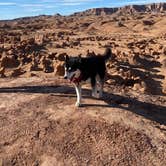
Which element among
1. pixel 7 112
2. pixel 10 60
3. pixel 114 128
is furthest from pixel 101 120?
pixel 10 60

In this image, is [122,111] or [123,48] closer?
[122,111]

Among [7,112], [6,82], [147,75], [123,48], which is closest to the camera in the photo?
[7,112]

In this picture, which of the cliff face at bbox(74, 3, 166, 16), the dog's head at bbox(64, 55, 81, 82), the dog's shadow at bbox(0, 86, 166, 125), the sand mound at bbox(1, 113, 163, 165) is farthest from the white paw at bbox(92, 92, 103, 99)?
the cliff face at bbox(74, 3, 166, 16)

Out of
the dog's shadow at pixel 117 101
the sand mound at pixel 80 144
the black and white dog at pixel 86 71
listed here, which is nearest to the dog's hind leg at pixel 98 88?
the black and white dog at pixel 86 71

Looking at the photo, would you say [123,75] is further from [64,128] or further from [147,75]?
[64,128]

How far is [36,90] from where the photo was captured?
1234 cm

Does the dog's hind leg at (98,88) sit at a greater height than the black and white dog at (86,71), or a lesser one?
lesser

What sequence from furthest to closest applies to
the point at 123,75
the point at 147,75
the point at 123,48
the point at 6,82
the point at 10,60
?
the point at 123,48
the point at 10,60
the point at 147,75
the point at 123,75
the point at 6,82

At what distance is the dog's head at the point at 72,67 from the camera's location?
9.56 m

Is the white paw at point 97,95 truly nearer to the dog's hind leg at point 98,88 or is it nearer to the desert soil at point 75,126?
the dog's hind leg at point 98,88

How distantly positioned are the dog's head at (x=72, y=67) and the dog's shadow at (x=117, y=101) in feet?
3.37

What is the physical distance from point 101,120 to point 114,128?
0.44 meters

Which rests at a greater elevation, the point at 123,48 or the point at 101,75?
the point at 101,75

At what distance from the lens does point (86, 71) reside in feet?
33.4
